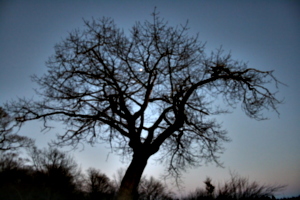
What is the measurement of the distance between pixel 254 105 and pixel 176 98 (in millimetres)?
3544

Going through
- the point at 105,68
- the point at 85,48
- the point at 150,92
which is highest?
the point at 85,48

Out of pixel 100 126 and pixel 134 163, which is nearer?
pixel 134 163

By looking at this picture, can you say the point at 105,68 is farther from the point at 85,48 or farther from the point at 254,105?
the point at 254,105

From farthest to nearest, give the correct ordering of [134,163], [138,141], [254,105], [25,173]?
[25,173] < [254,105] < [138,141] < [134,163]

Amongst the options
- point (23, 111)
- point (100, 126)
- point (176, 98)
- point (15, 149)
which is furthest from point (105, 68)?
point (15, 149)

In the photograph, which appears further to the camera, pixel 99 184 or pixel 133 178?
pixel 99 184

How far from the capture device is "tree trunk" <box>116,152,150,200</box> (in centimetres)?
597

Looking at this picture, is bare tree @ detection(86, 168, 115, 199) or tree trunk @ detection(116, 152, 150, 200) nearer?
tree trunk @ detection(116, 152, 150, 200)

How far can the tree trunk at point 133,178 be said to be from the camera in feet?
19.6

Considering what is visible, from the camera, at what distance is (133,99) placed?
7918 millimetres

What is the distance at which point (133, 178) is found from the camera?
6.29 meters

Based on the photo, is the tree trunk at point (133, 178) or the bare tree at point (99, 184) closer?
the tree trunk at point (133, 178)

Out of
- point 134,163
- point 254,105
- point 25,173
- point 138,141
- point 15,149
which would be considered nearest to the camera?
point 134,163

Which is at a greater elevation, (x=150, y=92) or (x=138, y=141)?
(x=150, y=92)
